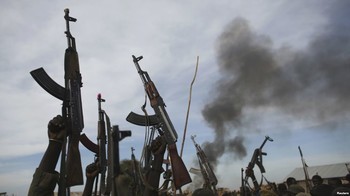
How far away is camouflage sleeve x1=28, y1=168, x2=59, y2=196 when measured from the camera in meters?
3.11

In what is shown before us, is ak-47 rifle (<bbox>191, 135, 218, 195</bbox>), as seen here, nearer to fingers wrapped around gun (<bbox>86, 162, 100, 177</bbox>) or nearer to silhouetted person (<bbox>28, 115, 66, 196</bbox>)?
fingers wrapped around gun (<bbox>86, 162, 100, 177</bbox>)

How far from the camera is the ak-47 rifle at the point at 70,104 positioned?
3869 mm

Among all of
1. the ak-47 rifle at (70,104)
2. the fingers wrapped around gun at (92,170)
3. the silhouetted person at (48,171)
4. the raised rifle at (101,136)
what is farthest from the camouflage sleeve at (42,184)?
the fingers wrapped around gun at (92,170)

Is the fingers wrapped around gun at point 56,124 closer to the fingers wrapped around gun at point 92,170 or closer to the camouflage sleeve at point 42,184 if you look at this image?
the camouflage sleeve at point 42,184

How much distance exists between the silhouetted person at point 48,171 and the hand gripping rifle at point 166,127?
3.14 metres

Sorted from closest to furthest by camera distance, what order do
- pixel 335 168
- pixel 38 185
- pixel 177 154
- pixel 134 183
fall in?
pixel 38 185
pixel 134 183
pixel 177 154
pixel 335 168

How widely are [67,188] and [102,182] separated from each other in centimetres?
87

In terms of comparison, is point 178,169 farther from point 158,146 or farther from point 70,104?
point 70,104

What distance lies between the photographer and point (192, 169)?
16547mm

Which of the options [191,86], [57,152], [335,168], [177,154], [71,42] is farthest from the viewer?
[335,168]

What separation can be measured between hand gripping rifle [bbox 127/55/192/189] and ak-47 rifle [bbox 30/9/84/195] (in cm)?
246

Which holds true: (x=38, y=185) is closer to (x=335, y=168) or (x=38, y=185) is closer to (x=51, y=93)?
(x=51, y=93)

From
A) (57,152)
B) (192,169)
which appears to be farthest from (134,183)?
(192,169)

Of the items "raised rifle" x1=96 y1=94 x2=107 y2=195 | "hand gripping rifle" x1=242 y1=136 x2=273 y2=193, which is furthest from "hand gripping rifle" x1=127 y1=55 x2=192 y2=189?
"hand gripping rifle" x1=242 y1=136 x2=273 y2=193
